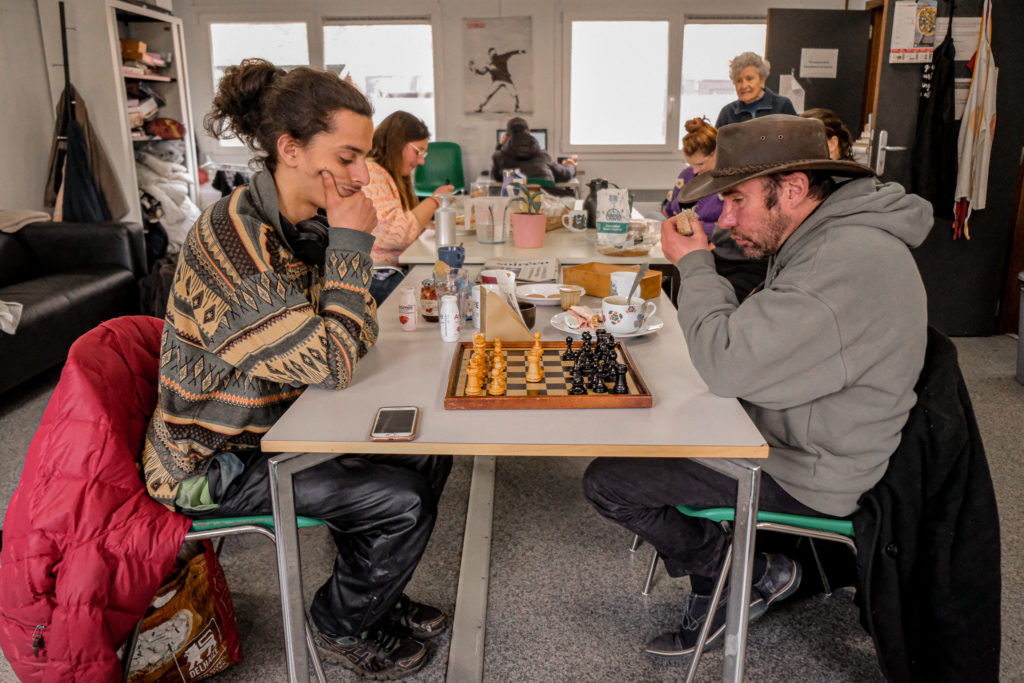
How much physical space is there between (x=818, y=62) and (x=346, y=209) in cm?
450

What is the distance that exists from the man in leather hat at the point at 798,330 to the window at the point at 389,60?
220 inches

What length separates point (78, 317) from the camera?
3461 mm

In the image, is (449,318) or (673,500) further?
(449,318)

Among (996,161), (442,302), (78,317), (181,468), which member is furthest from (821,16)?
(181,468)

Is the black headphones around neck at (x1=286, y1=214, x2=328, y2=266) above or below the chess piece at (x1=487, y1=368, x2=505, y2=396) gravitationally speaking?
above

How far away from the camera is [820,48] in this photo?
194 inches

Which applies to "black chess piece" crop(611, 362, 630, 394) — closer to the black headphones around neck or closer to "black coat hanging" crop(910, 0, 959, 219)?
the black headphones around neck

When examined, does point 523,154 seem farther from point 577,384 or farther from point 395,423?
point 395,423

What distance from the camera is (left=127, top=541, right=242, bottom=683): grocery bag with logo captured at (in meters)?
1.47

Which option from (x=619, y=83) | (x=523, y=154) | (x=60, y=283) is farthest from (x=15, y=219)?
(x=619, y=83)

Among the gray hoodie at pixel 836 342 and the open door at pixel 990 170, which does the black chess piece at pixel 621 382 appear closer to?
the gray hoodie at pixel 836 342

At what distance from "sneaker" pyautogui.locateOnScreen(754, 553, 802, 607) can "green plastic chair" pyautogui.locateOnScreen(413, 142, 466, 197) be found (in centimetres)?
508

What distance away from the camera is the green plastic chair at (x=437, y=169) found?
21.0 ft

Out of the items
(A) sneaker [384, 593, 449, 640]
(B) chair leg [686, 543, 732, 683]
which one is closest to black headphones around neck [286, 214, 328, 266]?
(A) sneaker [384, 593, 449, 640]
